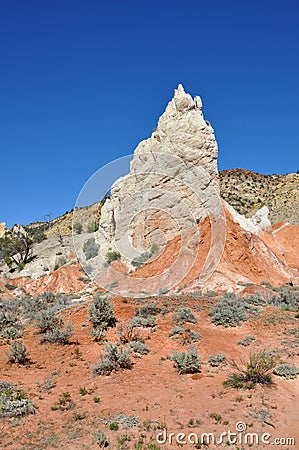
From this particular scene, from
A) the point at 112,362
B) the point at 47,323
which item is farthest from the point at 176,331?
the point at 47,323

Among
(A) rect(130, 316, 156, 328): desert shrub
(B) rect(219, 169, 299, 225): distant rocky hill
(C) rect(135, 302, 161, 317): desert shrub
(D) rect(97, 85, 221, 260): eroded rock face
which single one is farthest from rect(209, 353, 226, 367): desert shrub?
(B) rect(219, 169, 299, 225): distant rocky hill

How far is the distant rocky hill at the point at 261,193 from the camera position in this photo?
50794 mm

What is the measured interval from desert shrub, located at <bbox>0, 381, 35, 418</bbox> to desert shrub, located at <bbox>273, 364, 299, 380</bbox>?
18.6ft

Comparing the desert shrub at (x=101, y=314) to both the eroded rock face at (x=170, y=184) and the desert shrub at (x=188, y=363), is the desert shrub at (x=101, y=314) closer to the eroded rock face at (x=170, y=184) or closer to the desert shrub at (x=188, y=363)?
the desert shrub at (x=188, y=363)

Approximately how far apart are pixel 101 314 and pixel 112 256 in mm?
16660

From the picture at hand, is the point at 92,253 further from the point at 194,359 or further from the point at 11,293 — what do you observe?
the point at 194,359

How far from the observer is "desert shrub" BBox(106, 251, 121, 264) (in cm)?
2884

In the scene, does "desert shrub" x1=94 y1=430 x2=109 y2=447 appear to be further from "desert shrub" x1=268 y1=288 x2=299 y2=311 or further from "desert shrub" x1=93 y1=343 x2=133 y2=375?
"desert shrub" x1=268 y1=288 x2=299 y2=311

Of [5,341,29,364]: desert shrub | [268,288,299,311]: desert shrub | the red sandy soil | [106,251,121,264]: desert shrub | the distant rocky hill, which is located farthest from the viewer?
the distant rocky hill

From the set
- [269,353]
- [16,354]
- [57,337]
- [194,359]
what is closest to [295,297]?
[269,353]

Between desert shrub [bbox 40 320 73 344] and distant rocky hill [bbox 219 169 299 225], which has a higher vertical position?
distant rocky hill [bbox 219 169 299 225]

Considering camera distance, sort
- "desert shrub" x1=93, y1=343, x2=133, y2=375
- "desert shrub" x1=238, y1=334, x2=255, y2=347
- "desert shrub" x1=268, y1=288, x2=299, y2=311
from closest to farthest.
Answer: "desert shrub" x1=93, y1=343, x2=133, y2=375, "desert shrub" x1=238, y1=334, x2=255, y2=347, "desert shrub" x1=268, y1=288, x2=299, y2=311

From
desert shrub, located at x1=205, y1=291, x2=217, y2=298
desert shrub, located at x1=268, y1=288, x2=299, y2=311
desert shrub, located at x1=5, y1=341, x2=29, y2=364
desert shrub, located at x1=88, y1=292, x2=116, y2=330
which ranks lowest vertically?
desert shrub, located at x1=5, y1=341, x2=29, y2=364

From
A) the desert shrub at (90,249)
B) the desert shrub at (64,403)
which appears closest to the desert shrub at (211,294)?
the desert shrub at (64,403)
